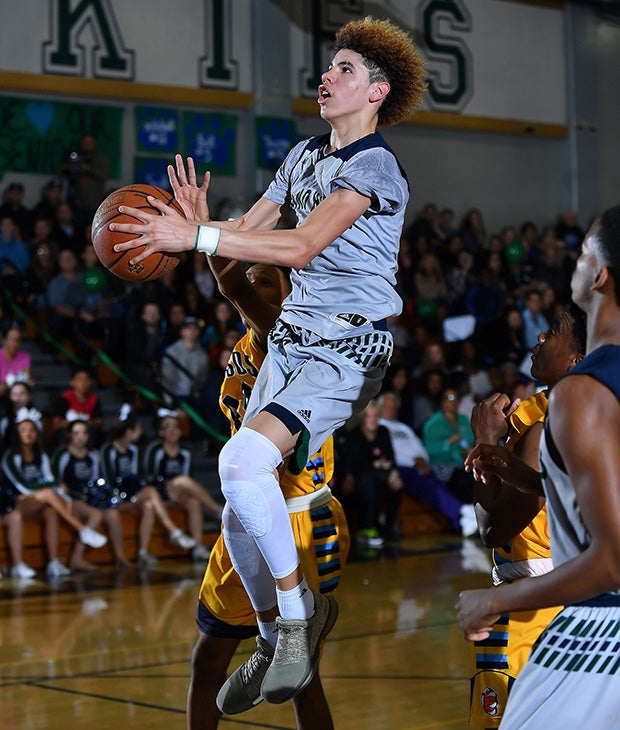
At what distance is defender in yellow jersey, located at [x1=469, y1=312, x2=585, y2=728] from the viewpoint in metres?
3.48

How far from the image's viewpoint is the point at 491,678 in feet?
12.7

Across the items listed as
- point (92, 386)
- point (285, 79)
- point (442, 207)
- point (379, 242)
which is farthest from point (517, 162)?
point (379, 242)

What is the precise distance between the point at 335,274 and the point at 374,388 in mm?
386

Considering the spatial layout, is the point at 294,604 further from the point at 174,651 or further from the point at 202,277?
the point at 202,277

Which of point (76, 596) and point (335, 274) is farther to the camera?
point (76, 596)

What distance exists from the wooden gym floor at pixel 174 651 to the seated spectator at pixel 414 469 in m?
Answer: 1.94

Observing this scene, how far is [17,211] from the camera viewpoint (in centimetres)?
1373

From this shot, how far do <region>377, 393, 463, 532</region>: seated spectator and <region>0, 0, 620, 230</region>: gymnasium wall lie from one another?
5339 mm

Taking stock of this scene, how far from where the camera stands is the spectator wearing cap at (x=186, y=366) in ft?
40.2

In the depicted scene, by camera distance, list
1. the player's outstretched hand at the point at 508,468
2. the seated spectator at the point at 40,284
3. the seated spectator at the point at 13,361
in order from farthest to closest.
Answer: the seated spectator at the point at 40,284
the seated spectator at the point at 13,361
the player's outstretched hand at the point at 508,468

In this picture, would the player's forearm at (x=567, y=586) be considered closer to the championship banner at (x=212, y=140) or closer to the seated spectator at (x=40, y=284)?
the seated spectator at (x=40, y=284)

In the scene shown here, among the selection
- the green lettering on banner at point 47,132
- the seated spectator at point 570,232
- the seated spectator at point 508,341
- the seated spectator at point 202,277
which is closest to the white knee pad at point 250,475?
the seated spectator at point 202,277

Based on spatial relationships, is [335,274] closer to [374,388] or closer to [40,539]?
[374,388]

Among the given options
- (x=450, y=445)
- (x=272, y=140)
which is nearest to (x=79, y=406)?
(x=450, y=445)
